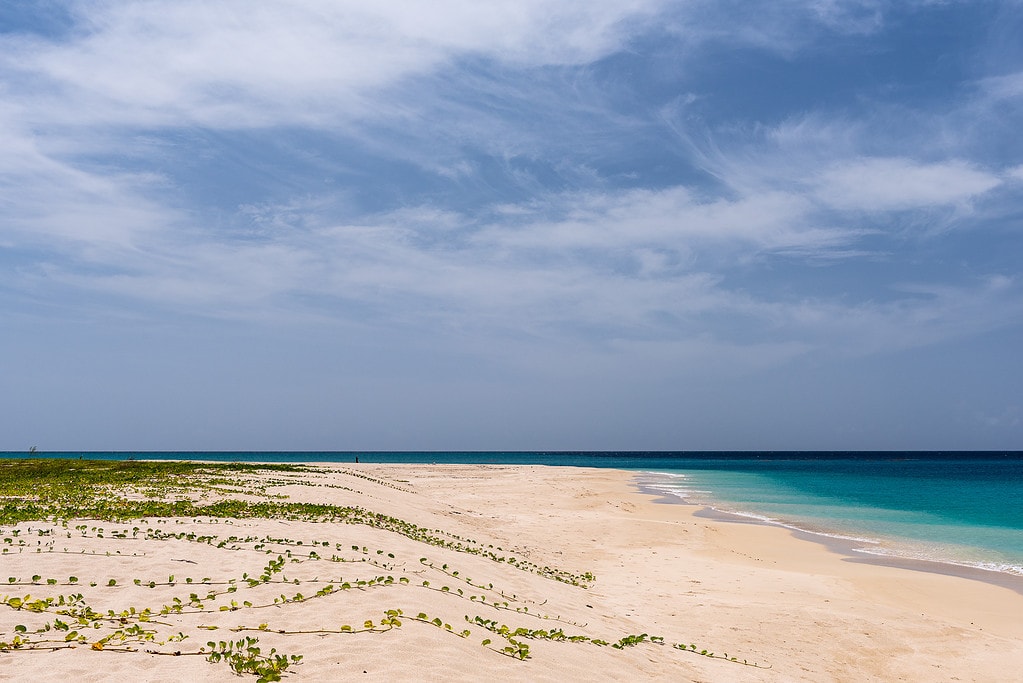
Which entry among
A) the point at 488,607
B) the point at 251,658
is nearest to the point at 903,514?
the point at 488,607

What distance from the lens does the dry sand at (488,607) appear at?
8578mm

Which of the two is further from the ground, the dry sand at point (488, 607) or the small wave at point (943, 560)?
the dry sand at point (488, 607)

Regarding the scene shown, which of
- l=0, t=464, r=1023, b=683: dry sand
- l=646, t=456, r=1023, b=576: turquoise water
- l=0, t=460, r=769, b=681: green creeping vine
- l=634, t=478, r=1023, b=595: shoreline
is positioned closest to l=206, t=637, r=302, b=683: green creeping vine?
l=0, t=460, r=769, b=681: green creeping vine

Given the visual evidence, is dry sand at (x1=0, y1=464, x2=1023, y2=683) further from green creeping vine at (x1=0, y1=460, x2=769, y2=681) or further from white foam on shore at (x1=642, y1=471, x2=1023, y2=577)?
white foam on shore at (x1=642, y1=471, x2=1023, y2=577)

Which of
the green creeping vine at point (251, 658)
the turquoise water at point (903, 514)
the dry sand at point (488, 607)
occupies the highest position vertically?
the green creeping vine at point (251, 658)

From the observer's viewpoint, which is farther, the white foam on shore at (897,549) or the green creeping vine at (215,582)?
the white foam on shore at (897,549)

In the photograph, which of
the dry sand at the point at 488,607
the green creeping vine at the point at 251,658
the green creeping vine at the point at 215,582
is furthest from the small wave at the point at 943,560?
the green creeping vine at the point at 251,658

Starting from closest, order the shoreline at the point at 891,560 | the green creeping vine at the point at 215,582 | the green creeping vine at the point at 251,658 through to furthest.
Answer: the green creeping vine at the point at 251,658 < the green creeping vine at the point at 215,582 < the shoreline at the point at 891,560

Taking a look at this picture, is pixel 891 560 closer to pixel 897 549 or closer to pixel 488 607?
pixel 897 549

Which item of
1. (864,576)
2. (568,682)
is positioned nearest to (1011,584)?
(864,576)

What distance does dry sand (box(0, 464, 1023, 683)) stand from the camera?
8.58 m

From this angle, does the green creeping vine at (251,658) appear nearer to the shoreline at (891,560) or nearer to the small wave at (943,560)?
the shoreline at (891,560)

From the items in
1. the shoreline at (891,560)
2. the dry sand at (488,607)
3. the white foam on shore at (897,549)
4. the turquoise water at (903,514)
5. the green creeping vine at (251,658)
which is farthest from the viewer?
the turquoise water at (903,514)

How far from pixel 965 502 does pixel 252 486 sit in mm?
52820
